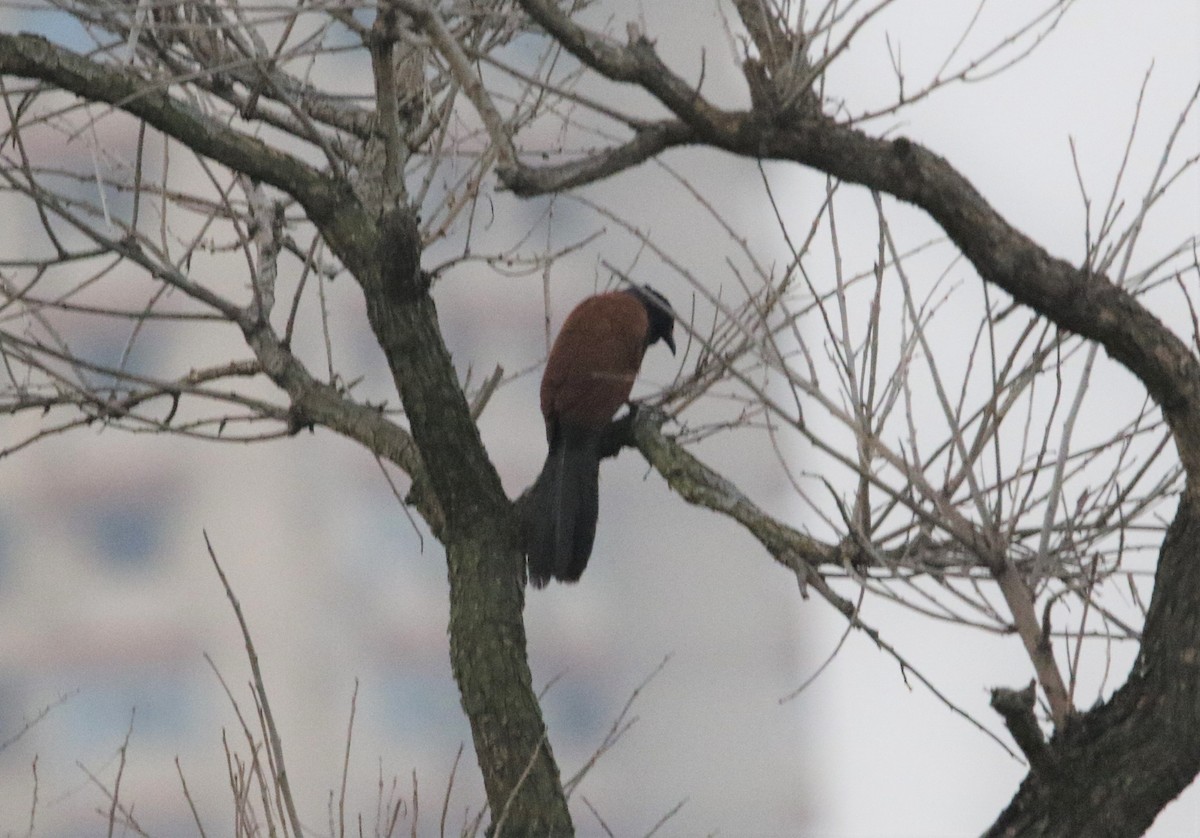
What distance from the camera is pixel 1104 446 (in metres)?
1.97

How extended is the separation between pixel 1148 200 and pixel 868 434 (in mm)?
487

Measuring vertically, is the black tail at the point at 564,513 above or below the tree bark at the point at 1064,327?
above

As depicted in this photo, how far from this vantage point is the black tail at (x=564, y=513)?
250 centimetres

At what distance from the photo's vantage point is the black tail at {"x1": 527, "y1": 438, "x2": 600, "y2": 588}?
2504mm

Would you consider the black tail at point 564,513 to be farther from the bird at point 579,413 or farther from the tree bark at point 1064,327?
the tree bark at point 1064,327

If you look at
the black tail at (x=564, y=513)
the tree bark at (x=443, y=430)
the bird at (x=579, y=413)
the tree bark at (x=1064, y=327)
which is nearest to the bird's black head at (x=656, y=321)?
the bird at (x=579, y=413)

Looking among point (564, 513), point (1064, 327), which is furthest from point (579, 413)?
point (1064, 327)

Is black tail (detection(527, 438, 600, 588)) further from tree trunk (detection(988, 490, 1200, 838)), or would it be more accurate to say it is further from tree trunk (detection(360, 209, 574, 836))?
tree trunk (detection(988, 490, 1200, 838))

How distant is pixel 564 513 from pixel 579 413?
299 mm

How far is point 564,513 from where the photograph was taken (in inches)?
101

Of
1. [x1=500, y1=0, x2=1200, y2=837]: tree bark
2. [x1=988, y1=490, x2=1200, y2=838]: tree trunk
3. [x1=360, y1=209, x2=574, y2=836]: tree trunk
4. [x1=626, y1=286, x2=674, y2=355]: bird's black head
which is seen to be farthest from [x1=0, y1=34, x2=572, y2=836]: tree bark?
[x1=626, y1=286, x2=674, y2=355]: bird's black head

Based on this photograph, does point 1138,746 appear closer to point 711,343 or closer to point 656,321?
point 711,343

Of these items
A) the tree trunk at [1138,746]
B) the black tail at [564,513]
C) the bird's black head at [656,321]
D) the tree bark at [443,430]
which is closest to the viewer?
the tree trunk at [1138,746]

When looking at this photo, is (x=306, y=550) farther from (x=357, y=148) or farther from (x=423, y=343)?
(x=423, y=343)
